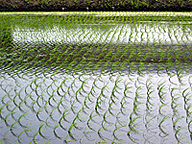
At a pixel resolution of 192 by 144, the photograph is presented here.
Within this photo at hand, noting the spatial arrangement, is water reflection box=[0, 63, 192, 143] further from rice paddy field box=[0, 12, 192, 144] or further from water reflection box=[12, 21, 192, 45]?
water reflection box=[12, 21, 192, 45]

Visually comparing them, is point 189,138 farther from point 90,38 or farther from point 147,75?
point 90,38

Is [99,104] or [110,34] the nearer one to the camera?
[99,104]

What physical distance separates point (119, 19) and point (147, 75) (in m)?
2.74

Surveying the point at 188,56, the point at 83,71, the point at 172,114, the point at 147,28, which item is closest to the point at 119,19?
the point at 147,28

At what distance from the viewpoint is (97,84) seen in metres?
2.98

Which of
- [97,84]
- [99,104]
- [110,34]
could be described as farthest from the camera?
[110,34]

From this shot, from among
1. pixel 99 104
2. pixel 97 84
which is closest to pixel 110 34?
pixel 97 84

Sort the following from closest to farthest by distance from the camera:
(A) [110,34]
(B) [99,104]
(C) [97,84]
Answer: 1. (B) [99,104]
2. (C) [97,84]
3. (A) [110,34]

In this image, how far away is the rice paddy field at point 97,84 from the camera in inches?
88.5

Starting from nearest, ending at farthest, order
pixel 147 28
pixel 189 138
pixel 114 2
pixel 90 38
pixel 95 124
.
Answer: pixel 189 138
pixel 95 124
pixel 90 38
pixel 147 28
pixel 114 2

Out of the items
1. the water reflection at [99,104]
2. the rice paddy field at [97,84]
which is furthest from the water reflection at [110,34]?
the water reflection at [99,104]

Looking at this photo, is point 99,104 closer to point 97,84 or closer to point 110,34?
point 97,84

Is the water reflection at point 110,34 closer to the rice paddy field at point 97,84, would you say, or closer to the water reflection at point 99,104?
the rice paddy field at point 97,84

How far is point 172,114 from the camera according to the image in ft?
8.03
